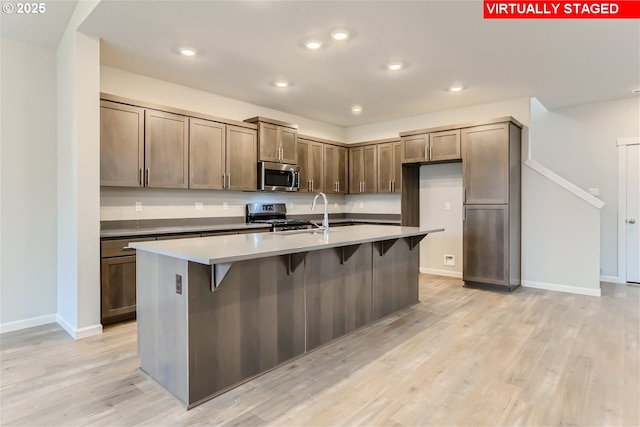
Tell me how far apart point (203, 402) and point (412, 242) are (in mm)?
2694

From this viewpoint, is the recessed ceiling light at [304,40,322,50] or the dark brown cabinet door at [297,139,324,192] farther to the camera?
the dark brown cabinet door at [297,139,324,192]

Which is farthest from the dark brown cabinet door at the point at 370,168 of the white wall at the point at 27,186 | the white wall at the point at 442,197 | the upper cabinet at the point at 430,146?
the white wall at the point at 27,186

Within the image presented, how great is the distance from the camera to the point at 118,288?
11.2ft

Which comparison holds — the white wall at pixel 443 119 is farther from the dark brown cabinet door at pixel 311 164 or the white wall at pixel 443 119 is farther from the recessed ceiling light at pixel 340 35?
the recessed ceiling light at pixel 340 35

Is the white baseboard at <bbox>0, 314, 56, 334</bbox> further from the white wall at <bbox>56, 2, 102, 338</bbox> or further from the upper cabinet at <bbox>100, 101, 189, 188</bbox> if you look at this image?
the upper cabinet at <bbox>100, 101, 189, 188</bbox>

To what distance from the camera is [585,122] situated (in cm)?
552

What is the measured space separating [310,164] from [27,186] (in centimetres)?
363

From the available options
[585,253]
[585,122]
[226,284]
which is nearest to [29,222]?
[226,284]

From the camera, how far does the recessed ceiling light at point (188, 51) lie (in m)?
3.46

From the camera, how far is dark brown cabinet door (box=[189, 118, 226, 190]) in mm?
4305

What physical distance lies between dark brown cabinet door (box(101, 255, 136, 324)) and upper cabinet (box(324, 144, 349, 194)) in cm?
347

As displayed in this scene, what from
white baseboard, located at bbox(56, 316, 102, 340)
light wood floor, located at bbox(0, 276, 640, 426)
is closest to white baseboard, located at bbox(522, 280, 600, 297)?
light wood floor, located at bbox(0, 276, 640, 426)

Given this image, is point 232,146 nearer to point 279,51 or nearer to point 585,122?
point 279,51

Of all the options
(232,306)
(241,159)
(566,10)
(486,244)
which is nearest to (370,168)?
(486,244)
